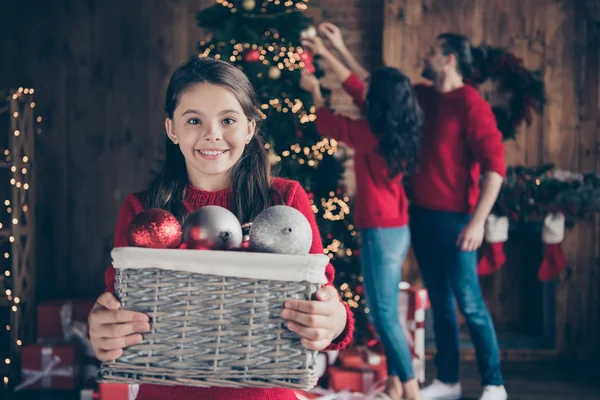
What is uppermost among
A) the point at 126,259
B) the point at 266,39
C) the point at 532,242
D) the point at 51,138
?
the point at 266,39

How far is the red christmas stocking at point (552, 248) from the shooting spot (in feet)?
13.8

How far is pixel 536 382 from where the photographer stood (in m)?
4.04

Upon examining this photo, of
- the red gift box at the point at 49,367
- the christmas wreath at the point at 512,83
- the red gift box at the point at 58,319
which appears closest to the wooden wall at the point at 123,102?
the christmas wreath at the point at 512,83

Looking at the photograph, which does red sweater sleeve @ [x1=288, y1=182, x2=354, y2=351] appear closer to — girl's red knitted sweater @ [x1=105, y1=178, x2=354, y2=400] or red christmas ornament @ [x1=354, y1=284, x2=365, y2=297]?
girl's red knitted sweater @ [x1=105, y1=178, x2=354, y2=400]

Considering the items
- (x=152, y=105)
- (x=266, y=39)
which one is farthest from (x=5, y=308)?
(x=266, y=39)

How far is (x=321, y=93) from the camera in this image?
353 cm

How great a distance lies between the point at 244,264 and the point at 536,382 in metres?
3.44

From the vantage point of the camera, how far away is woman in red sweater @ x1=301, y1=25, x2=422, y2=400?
129 inches

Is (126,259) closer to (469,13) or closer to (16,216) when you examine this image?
(16,216)

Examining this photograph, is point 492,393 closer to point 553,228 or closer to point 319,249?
point 553,228

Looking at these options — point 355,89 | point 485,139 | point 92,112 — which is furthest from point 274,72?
point 92,112

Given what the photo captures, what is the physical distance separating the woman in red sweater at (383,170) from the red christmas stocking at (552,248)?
1275 mm

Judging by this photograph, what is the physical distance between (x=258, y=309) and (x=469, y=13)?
3.85 meters

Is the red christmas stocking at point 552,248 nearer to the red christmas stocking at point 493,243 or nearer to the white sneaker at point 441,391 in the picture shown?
the red christmas stocking at point 493,243
